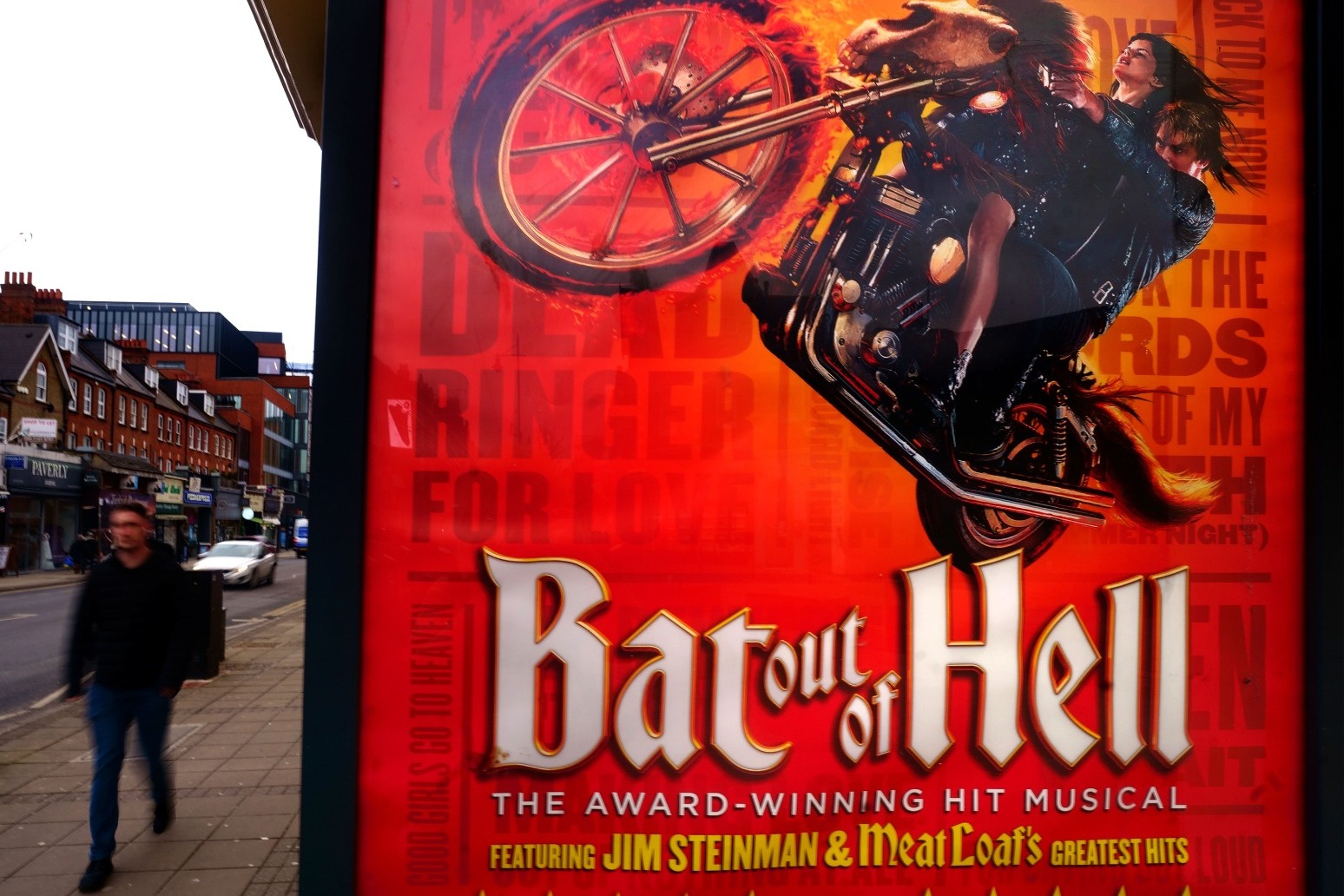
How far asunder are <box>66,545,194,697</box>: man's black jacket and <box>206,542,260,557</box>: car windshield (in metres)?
22.1

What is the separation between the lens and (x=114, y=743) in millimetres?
4422

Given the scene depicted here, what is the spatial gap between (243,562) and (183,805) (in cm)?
2061

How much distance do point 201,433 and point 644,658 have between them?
66097mm

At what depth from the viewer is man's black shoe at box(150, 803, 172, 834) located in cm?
491

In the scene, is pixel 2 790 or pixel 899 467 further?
pixel 2 790

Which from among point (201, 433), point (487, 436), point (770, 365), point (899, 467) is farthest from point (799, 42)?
point (201, 433)

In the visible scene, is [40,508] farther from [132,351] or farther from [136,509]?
[136,509]

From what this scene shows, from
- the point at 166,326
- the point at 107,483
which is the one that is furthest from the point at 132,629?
the point at 166,326

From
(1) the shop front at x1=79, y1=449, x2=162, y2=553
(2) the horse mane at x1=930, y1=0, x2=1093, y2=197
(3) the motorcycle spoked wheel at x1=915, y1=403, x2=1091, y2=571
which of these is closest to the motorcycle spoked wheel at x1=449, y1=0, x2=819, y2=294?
(2) the horse mane at x1=930, y1=0, x2=1093, y2=197

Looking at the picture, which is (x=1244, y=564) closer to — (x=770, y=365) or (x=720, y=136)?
(x=770, y=365)

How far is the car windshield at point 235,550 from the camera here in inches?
979

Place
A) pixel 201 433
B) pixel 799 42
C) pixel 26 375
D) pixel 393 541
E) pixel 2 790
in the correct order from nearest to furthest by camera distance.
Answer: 1. pixel 393 541
2. pixel 799 42
3. pixel 2 790
4. pixel 26 375
5. pixel 201 433

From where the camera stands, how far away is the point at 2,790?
19.0ft

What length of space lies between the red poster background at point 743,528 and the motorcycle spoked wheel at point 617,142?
7cm
